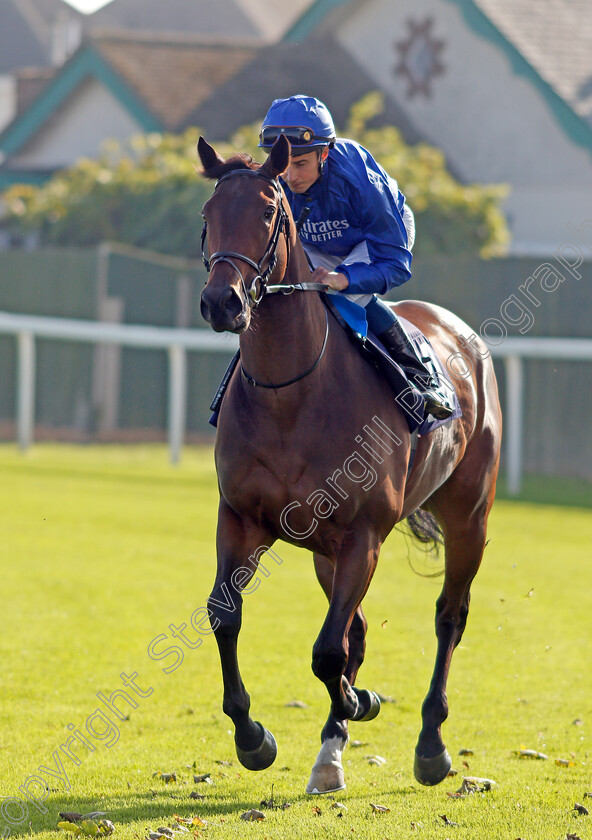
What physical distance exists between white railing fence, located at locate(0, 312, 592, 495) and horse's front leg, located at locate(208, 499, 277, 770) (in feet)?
24.2

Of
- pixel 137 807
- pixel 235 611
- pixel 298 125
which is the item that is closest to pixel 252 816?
pixel 137 807

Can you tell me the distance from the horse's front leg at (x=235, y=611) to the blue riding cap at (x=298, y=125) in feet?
4.16

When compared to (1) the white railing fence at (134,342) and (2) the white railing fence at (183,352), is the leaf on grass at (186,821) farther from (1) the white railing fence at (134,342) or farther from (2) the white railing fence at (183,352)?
(1) the white railing fence at (134,342)

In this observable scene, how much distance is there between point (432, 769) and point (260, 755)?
0.66 meters

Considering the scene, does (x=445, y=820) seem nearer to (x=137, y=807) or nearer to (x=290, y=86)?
(x=137, y=807)

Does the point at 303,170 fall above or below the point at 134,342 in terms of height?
A: above

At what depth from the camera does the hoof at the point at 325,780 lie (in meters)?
4.28

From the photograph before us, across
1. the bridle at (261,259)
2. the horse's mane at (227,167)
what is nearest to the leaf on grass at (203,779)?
the bridle at (261,259)

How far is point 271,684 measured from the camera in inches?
225

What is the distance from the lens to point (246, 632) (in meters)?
6.70

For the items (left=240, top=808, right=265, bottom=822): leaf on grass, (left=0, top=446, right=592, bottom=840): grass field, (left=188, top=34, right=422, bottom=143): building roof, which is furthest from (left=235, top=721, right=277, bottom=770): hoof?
Result: (left=188, top=34, right=422, bottom=143): building roof

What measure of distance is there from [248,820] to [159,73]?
17.7m

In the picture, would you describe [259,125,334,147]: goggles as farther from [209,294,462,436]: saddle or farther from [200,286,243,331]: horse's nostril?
[200,286,243,331]: horse's nostril

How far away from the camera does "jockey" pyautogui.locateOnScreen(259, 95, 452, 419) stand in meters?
4.18
